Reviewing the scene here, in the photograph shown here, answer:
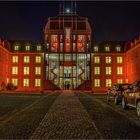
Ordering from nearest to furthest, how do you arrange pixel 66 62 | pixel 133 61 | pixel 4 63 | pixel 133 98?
pixel 133 98 < pixel 133 61 < pixel 4 63 < pixel 66 62

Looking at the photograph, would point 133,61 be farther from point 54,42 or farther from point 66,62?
point 54,42

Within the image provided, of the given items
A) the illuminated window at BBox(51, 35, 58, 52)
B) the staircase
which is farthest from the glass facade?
the illuminated window at BBox(51, 35, 58, 52)

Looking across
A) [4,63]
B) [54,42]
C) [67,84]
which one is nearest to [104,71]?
[67,84]

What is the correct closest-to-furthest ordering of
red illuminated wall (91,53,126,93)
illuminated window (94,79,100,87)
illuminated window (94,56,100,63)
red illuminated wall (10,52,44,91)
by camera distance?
red illuminated wall (10,52,44,91), red illuminated wall (91,53,126,93), illuminated window (94,79,100,87), illuminated window (94,56,100,63)

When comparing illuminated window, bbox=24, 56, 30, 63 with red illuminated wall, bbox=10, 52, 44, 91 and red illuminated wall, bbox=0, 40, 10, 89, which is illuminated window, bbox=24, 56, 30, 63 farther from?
red illuminated wall, bbox=0, 40, 10, 89

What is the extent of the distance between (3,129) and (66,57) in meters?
60.7

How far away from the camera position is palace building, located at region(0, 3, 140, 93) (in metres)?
68.6

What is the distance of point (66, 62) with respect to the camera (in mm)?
69938

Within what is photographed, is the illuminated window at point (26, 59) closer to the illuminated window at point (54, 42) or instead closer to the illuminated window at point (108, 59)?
the illuminated window at point (54, 42)

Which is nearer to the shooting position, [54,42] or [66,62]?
[66,62]

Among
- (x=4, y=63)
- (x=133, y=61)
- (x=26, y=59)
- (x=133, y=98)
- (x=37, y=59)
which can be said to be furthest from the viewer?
(x=37, y=59)

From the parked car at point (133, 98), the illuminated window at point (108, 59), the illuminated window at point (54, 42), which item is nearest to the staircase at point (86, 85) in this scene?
the illuminated window at point (108, 59)

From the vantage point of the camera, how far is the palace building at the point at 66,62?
2699 inches

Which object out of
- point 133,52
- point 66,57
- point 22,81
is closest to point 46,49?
point 66,57
